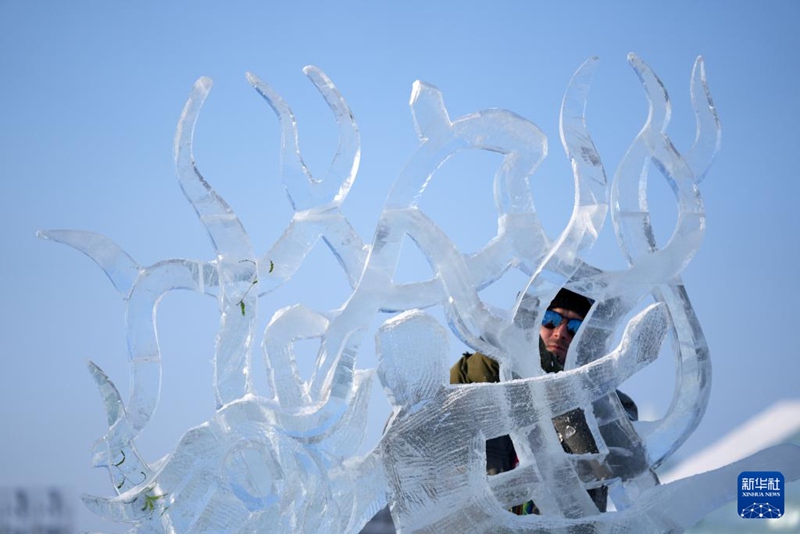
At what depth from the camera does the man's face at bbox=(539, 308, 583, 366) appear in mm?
3400

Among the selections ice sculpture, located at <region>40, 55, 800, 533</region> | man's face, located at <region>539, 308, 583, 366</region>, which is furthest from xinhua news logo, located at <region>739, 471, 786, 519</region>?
man's face, located at <region>539, 308, 583, 366</region>

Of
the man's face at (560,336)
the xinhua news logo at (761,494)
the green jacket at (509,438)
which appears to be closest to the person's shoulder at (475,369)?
the green jacket at (509,438)

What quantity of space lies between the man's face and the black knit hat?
1 centimetres

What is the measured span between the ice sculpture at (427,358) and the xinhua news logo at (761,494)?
4cm

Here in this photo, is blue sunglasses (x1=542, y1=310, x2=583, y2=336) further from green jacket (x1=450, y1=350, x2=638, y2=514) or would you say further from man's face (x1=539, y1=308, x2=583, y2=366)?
green jacket (x1=450, y1=350, x2=638, y2=514)

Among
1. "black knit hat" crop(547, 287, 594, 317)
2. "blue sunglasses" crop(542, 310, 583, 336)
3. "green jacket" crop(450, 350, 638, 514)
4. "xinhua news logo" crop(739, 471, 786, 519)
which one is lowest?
"xinhua news logo" crop(739, 471, 786, 519)

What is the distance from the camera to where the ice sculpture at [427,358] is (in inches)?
109

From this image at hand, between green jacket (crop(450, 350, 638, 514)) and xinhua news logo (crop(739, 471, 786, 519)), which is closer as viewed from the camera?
xinhua news logo (crop(739, 471, 786, 519))

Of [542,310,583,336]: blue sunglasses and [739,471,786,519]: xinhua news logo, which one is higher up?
[542,310,583,336]: blue sunglasses

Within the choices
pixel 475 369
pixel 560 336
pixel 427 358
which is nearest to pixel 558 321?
pixel 560 336

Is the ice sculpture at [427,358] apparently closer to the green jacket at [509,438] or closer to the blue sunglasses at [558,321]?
the green jacket at [509,438]

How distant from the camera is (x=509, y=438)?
3309 millimetres

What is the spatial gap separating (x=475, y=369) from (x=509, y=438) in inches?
9.4

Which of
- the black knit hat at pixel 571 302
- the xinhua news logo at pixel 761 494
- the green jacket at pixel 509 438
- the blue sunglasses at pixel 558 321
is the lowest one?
the xinhua news logo at pixel 761 494
